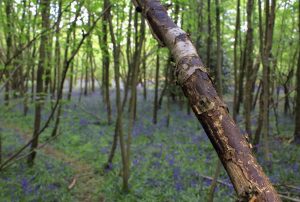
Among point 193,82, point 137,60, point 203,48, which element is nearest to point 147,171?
point 137,60

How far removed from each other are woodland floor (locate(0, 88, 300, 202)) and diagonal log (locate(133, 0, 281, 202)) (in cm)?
328

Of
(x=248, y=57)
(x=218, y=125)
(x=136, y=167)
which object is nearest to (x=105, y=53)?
(x=136, y=167)

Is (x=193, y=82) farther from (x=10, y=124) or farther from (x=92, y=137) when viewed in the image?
(x=10, y=124)

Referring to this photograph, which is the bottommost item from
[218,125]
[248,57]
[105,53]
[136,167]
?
[136,167]

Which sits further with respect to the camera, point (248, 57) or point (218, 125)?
point (248, 57)

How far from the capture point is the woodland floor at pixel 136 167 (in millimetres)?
7387

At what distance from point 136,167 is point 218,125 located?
26.3 feet

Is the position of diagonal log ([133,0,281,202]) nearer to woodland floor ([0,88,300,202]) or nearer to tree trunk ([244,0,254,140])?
woodland floor ([0,88,300,202])

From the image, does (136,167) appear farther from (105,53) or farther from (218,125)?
(218,125)

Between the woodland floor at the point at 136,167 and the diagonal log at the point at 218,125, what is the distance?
129 inches

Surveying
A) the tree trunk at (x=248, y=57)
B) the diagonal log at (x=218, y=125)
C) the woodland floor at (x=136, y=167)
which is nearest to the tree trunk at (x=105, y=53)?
the woodland floor at (x=136, y=167)

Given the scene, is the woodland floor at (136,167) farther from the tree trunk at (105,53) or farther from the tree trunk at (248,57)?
the tree trunk at (248,57)

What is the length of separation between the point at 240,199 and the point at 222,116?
17.5 inches

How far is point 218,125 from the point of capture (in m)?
1.67
